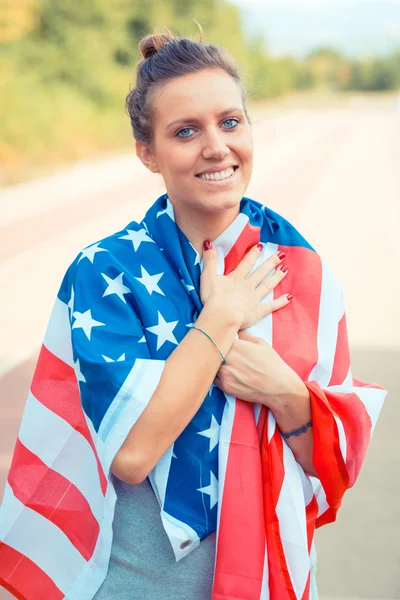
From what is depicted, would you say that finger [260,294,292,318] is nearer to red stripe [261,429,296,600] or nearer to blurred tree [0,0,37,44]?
red stripe [261,429,296,600]

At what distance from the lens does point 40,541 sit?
2.15m

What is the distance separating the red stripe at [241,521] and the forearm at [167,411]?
5.9 inches

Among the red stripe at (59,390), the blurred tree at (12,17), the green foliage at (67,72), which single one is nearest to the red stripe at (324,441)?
the red stripe at (59,390)

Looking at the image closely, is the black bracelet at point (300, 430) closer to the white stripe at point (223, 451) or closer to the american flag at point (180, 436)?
the american flag at point (180, 436)

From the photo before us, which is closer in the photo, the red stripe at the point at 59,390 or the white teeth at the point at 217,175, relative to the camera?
the white teeth at the point at 217,175

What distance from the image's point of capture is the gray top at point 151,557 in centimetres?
196

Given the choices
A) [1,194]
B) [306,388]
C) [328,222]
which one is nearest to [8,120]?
[1,194]

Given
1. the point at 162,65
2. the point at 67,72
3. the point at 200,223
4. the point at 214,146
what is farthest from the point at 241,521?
the point at 67,72

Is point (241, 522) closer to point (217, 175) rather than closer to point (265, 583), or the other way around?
point (265, 583)

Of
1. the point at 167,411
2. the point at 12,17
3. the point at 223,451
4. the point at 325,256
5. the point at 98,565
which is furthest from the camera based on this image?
the point at 12,17

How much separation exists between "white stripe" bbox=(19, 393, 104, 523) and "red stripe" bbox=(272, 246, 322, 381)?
54 centimetres

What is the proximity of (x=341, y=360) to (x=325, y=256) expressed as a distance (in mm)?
8850

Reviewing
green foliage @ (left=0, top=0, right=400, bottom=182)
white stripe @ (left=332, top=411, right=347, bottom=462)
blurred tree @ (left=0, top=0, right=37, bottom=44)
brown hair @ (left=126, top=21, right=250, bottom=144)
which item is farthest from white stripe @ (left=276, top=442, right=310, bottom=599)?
blurred tree @ (left=0, top=0, right=37, bottom=44)

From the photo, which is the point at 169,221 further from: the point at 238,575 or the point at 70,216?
the point at 70,216
